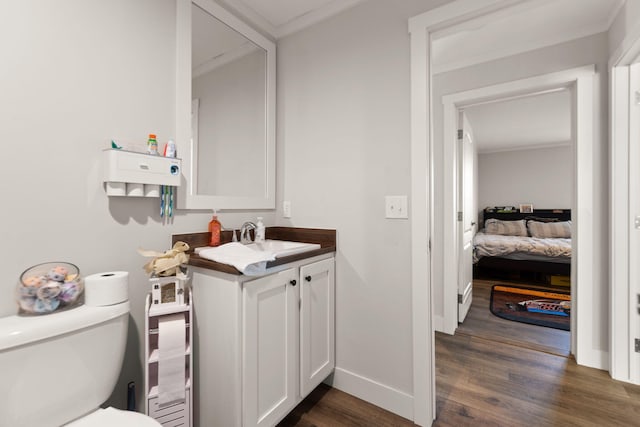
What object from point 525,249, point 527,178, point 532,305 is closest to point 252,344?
point 532,305

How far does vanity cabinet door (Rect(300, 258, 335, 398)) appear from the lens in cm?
147

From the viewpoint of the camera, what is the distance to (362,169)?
1640 mm

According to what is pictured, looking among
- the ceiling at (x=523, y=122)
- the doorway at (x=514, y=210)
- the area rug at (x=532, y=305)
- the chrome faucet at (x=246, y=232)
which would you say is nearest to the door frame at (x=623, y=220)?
the doorway at (x=514, y=210)

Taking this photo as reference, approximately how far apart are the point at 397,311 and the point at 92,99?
171 centimetres

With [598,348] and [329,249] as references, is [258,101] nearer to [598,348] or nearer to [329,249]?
[329,249]

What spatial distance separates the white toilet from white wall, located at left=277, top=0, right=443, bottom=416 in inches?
43.0

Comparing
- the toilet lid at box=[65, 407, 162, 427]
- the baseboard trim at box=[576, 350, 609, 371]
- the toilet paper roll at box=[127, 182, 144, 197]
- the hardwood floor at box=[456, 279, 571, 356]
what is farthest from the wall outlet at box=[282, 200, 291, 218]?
the baseboard trim at box=[576, 350, 609, 371]

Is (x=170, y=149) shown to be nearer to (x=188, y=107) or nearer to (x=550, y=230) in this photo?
(x=188, y=107)

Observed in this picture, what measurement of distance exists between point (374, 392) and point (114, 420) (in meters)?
1.23

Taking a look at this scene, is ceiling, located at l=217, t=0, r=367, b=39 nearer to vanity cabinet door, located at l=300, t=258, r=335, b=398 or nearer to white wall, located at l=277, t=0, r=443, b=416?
white wall, located at l=277, t=0, r=443, b=416

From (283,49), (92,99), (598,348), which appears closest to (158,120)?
(92,99)

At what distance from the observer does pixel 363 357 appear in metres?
1.65

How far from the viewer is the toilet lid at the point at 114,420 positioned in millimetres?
896

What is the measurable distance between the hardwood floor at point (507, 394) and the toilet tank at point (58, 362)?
0.91 metres
